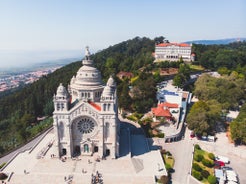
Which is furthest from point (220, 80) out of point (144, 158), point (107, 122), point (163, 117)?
point (107, 122)

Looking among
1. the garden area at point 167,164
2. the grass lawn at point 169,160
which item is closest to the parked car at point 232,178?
the garden area at point 167,164

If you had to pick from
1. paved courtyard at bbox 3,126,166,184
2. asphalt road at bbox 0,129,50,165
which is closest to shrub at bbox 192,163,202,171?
paved courtyard at bbox 3,126,166,184

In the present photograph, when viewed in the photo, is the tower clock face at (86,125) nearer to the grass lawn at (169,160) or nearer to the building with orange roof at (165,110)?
the grass lawn at (169,160)

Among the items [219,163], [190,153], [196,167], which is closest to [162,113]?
[190,153]

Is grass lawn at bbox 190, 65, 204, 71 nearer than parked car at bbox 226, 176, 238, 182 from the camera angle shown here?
No

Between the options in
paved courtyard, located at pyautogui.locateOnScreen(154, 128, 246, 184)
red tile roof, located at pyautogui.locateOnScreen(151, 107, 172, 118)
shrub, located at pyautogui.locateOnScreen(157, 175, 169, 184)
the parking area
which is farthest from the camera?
red tile roof, located at pyautogui.locateOnScreen(151, 107, 172, 118)

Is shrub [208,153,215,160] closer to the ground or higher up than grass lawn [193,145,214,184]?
higher up

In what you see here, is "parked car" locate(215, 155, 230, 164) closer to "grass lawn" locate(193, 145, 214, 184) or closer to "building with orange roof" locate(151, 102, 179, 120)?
"grass lawn" locate(193, 145, 214, 184)

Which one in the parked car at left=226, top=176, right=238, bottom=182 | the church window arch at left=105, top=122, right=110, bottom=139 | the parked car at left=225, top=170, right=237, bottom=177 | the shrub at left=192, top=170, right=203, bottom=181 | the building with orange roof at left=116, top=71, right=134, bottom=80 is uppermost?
the building with orange roof at left=116, top=71, right=134, bottom=80
